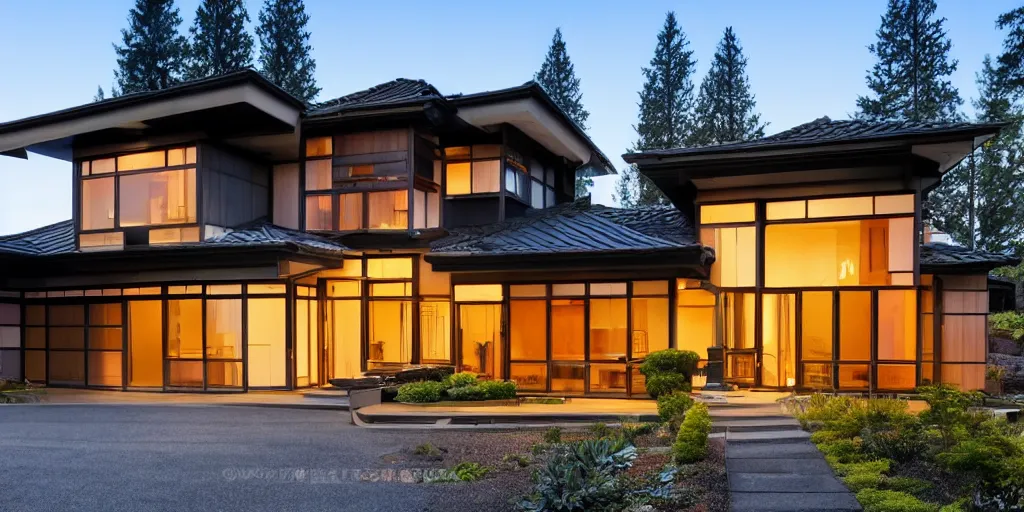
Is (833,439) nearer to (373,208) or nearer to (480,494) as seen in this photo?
(480,494)

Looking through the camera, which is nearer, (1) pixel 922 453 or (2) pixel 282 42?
(1) pixel 922 453

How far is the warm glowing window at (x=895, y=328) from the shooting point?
14109mm

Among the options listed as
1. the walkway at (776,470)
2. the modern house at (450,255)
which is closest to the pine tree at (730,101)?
the modern house at (450,255)

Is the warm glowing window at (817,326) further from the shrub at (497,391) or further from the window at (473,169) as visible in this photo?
the window at (473,169)

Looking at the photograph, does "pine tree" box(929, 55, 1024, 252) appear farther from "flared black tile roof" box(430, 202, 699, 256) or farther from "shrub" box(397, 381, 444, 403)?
"shrub" box(397, 381, 444, 403)

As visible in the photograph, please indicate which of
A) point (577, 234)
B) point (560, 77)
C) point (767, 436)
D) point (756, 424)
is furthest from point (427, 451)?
point (560, 77)

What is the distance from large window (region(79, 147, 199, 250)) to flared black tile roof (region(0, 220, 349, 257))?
1.96 feet

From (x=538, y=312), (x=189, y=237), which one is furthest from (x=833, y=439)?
(x=189, y=237)

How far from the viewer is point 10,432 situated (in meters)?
11.5

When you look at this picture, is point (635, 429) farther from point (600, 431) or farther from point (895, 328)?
point (895, 328)

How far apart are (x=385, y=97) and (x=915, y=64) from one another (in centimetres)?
2496

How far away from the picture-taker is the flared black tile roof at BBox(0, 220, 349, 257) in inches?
600

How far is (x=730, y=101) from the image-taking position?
34.4 m

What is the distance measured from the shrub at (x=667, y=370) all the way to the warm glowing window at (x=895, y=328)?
12.5ft
